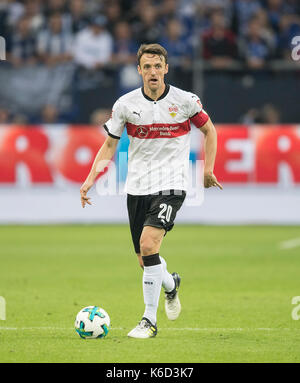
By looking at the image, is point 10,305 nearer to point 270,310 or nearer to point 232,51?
point 270,310

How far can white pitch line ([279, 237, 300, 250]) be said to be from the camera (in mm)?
15203

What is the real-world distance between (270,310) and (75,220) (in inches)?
379

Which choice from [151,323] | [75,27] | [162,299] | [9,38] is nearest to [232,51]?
[75,27]

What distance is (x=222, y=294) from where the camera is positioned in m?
10.6

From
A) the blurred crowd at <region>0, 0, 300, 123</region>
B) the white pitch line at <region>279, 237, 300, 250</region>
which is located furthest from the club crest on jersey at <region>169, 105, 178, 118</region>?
the blurred crowd at <region>0, 0, 300, 123</region>

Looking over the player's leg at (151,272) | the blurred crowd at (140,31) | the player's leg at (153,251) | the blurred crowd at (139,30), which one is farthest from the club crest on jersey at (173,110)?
the blurred crowd at (139,30)

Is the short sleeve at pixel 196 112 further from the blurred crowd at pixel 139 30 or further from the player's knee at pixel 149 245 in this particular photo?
the blurred crowd at pixel 139 30

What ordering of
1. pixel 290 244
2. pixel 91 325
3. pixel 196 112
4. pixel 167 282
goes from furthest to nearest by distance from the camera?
pixel 290 244 < pixel 167 282 < pixel 196 112 < pixel 91 325

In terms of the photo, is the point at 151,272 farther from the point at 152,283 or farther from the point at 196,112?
the point at 196,112

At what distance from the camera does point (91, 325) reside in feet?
25.0

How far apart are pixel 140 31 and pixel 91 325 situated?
12558 millimetres

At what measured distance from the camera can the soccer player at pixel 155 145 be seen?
7926mm

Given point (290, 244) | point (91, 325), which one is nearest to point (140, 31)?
point (290, 244)

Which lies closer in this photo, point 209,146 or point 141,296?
point 209,146
